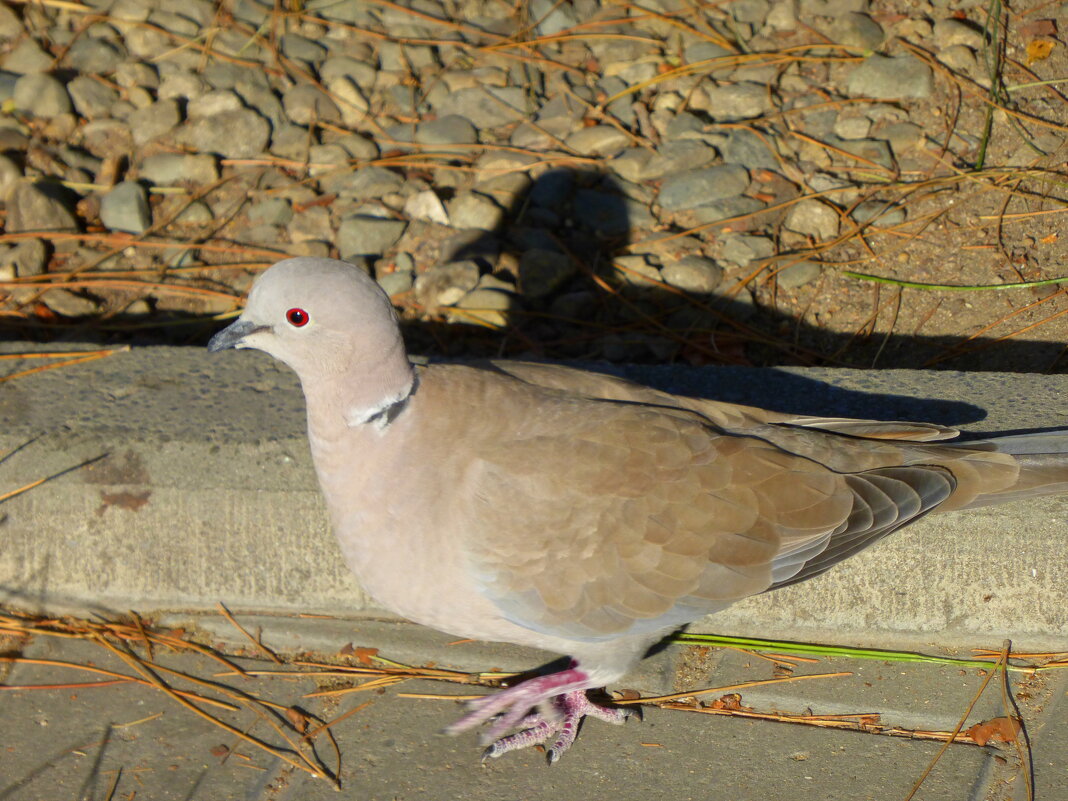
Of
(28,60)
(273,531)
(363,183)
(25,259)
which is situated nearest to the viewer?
(273,531)

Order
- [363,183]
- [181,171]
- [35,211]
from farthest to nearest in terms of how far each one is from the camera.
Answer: [181,171]
[363,183]
[35,211]

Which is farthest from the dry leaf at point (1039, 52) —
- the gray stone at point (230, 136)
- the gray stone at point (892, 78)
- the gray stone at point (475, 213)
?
the gray stone at point (230, 136)

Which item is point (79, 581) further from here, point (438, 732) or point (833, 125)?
point (833, 125)

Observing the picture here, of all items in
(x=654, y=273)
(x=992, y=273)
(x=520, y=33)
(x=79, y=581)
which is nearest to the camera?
(x=79, y=581)

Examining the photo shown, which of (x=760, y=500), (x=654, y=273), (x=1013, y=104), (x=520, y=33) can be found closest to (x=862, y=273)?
(x=654, y=273)

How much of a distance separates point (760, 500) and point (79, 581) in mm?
1957

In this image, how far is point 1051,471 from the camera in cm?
249

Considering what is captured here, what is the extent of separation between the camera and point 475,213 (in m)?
4.00

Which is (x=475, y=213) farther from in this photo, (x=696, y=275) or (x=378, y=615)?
(x=378, y=615)

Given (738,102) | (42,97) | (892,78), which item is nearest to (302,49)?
(42,97)

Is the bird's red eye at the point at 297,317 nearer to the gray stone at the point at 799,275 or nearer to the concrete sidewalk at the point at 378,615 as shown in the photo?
the concrete sidewalk at the point at 378,615

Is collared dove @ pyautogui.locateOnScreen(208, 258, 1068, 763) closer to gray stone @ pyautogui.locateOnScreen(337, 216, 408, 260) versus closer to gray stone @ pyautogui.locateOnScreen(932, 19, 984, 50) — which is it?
gray stone @ pyautogui.locateOnScreen(337, 216, 408, 260)

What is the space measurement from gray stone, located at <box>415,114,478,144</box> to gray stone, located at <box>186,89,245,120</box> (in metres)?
0.84

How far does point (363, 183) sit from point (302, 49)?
989 mm
